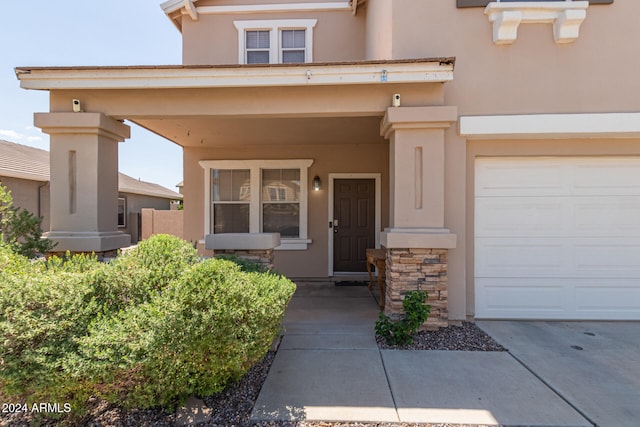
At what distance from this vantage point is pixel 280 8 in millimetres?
6660

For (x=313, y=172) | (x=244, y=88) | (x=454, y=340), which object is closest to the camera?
(x=454, y=340)

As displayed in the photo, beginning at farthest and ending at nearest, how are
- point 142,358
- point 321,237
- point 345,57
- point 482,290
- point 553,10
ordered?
point 321,237
point 345,57
point 482,290
point 553,10
point 142,358

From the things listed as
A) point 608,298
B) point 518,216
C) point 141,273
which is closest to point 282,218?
point 141,273

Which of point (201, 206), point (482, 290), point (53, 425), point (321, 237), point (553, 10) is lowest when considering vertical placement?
point (53, 425)

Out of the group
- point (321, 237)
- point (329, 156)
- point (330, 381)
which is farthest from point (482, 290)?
point (329, 156)

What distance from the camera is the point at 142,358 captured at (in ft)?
7.34

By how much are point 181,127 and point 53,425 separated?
455 cm

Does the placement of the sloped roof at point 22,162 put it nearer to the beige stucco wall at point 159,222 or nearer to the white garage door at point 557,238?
the beige stucco wall at point 159,222

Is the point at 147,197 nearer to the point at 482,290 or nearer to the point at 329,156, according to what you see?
the point at 329,156

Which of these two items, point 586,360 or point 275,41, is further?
point 275,41

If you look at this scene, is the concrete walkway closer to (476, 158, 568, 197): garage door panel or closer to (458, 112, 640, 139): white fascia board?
(476, 158, 568, 197): garage door panel

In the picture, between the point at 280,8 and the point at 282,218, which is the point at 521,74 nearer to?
the point at 280,8

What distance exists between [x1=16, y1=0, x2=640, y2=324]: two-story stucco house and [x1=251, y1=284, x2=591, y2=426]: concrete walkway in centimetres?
83

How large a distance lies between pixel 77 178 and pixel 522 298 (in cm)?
648
